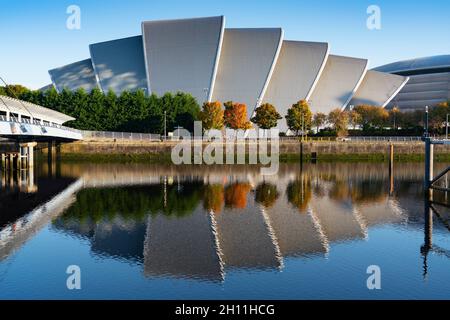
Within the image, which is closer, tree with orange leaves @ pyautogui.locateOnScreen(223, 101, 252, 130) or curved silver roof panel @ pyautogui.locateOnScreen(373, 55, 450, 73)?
tree with orange leaves @ pyautogui.locateOnScreen(223, 101, 252, 130)

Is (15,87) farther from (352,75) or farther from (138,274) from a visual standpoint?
(138,274)

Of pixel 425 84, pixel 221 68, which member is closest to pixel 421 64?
pixel 425 84

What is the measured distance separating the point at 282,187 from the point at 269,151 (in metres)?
28.8

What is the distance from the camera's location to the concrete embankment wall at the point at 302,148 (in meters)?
61.0

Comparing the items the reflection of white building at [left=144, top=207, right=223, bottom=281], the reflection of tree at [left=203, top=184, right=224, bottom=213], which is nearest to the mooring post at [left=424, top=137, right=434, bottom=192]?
the reflection of tree at [left=203, top=184, right=224, bottom=213]

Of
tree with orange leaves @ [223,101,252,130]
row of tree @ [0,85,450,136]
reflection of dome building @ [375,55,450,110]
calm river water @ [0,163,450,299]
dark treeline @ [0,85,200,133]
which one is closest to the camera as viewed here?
calm river water @ [0,163,450,299]

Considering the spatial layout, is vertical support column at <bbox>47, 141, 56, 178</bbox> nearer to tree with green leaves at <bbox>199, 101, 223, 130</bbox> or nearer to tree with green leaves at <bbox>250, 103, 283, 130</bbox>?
tree with green leaves at <bbox>199, 101, 223, 130</bbox>

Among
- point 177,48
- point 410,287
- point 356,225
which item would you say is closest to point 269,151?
point 177,48

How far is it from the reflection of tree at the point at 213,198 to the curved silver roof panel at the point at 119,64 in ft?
183

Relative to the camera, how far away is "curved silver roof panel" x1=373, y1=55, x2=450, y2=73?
11481 cm

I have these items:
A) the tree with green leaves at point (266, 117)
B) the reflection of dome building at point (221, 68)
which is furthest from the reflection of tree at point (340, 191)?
the reflection of dome building at point (221, 68)

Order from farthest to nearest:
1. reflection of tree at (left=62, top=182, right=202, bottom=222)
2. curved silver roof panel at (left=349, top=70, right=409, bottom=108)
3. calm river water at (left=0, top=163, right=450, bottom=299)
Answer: curved silver roof panel at (left=349, top=70, right=409, bottom=108) < reflection of tree at (left=62, top=182, right=202, bottom=222) < calm river water at (left=0, top=163, right=450, bottom=299)

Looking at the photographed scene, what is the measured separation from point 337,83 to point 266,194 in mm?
64536
